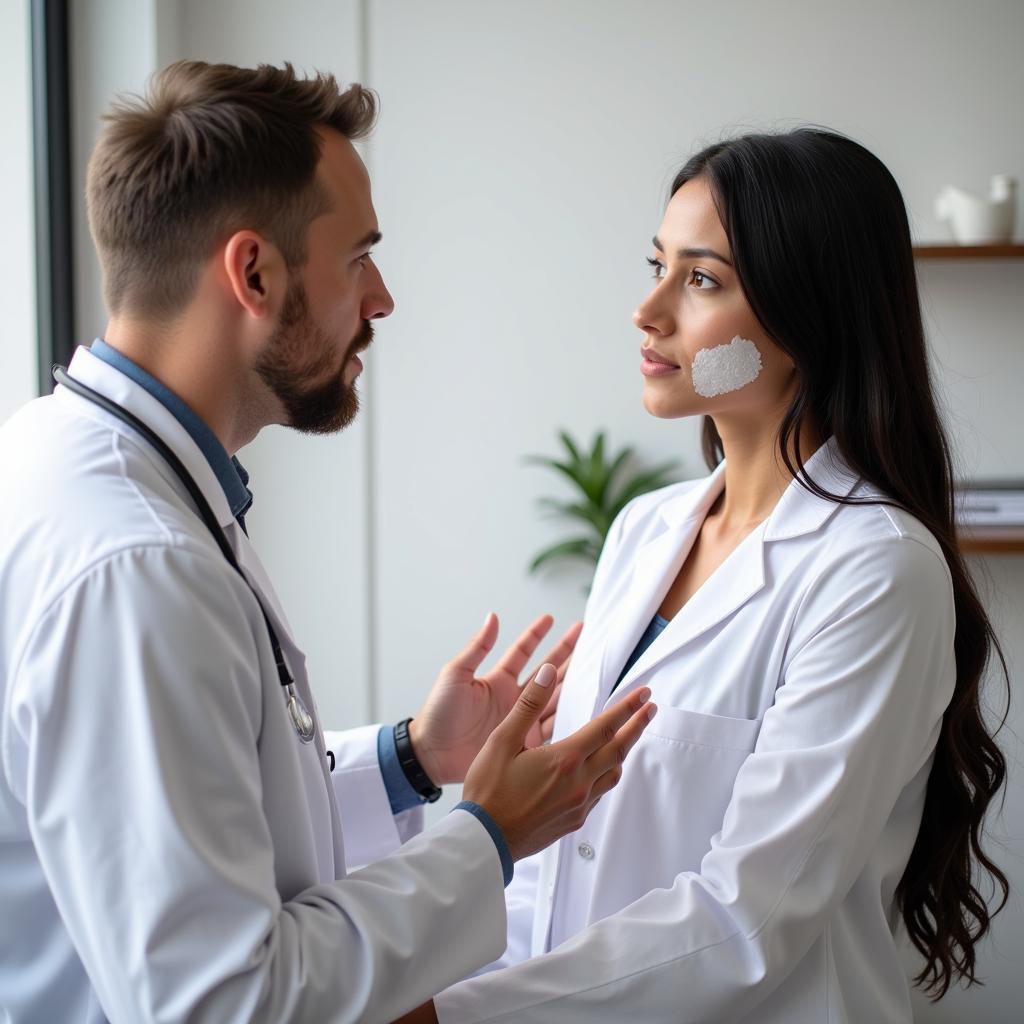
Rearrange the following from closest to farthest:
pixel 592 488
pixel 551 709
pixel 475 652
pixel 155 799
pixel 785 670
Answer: pixel 155 799 < pixel 785 670 < pixel 475 652 < pixel 551 709 < pixel 592 488

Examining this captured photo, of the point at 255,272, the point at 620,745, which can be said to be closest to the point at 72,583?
the point at 255,272

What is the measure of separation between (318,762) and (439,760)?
17.8 inches

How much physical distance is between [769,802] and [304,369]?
0.71 metres

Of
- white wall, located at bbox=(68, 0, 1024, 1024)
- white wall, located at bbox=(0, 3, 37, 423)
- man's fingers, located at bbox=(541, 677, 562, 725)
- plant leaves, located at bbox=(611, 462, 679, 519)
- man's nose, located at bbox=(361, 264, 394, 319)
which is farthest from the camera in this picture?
plant leaves, located at bbox=(611, 462, 679, 519)

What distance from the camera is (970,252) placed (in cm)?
254

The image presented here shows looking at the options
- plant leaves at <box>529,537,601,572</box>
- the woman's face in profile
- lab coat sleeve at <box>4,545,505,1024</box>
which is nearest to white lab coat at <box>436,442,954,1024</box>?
the woman's face in profile

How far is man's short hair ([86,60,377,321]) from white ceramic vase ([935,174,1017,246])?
1974mm

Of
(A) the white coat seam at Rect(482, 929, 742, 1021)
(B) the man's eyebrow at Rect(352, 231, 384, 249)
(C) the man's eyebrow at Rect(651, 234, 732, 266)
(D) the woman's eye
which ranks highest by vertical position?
(B) the man's eyebrow at Rect(352, 231, 384, 249)

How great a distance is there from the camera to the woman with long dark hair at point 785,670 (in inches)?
47.3

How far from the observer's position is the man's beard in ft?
3.66

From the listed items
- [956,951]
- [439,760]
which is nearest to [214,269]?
[439,760]

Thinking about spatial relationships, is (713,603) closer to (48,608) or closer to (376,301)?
(376,301)

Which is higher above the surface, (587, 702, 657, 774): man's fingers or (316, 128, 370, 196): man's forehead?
(316, 128, 370, 196): man's forehead

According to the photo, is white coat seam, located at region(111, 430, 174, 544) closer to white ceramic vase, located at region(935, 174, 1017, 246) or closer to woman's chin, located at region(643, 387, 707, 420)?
woman's chin, located at region(643, 387, 707, 420)
